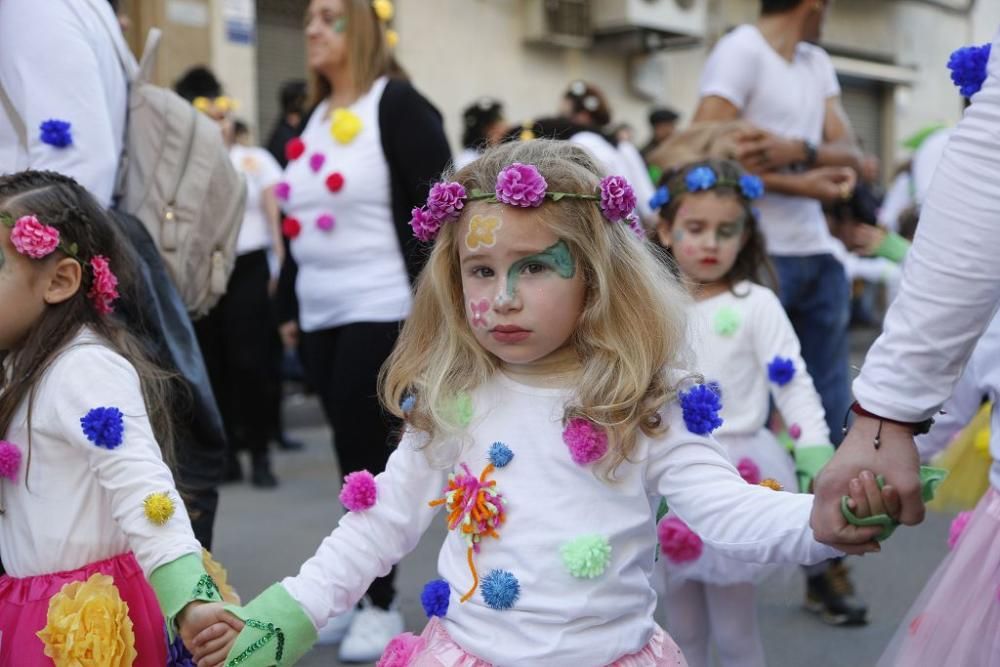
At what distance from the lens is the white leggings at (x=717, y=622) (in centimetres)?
327

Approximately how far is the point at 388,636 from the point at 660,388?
196cm

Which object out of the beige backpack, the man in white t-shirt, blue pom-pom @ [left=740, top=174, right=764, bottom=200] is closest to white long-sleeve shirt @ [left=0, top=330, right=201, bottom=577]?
the beige backpack

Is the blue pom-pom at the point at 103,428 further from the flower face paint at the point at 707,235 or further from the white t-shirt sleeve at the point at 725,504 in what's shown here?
the flower face paint at the point at 707,235

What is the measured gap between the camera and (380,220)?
4.02 m

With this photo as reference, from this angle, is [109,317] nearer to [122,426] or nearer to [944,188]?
[122,426]

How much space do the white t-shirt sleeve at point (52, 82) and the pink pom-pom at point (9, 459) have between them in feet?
2.26

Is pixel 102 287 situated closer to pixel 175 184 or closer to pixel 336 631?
pixel 175 184

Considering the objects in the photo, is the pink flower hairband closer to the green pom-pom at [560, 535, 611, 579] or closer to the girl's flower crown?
the green pom-pom at [560, 535, 611, 579]

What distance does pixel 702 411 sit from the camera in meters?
2.22

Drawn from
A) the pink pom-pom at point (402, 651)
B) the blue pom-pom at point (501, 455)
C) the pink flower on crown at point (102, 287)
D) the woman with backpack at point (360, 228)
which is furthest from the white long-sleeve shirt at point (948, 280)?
the woman with backpack at point (360, 228)

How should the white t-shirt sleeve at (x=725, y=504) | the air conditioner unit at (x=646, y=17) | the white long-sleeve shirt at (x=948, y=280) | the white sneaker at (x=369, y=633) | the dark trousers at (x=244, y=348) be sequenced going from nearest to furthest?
the white long-sleeve shirt at (x=948, y=280), the white t-shirt sleeve at (x=725, y=504), the white sneaker at (x=369, y=633), the dark trousers at (x=244, y=348), the air conditioner unit at (x=646, y=17)

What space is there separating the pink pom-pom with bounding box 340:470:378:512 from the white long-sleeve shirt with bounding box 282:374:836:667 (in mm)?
22

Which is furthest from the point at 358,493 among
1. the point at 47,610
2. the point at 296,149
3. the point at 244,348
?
the point at 244,348

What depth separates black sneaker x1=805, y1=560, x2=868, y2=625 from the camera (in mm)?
4281
